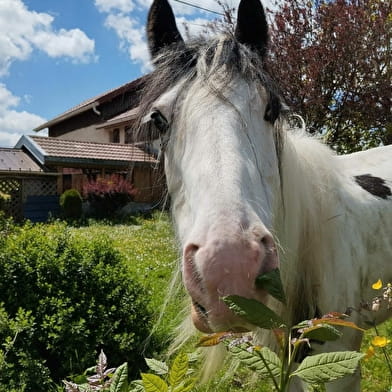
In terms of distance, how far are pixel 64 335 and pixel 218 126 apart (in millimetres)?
2296

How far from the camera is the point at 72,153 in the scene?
1728 cm

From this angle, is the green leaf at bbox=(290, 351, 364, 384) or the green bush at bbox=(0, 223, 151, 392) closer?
the green leaf at bbox=(290, 351, 364, 384)

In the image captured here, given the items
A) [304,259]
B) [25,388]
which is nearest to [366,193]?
[304,259]

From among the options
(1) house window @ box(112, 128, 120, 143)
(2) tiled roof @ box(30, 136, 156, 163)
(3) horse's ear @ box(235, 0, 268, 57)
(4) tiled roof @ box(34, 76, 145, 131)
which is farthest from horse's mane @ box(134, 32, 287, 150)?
(1) house window @ box(112, 128, 120, 143)

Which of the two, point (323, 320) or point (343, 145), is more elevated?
point (343, 145)

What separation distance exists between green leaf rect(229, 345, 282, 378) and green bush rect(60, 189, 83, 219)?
15.1 m

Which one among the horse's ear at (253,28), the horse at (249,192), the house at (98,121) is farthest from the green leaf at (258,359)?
the house at (98,121)

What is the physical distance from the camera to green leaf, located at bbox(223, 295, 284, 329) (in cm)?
77

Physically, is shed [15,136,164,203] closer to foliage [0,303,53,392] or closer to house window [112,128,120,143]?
A: house window [112,128,120,143]

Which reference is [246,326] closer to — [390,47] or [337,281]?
[337,281]

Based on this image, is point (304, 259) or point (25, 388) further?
point (25, 388)

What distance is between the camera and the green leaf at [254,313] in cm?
77

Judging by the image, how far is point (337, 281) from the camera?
74.9 inches

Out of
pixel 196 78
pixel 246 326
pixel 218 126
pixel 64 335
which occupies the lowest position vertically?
pixel 64 335
